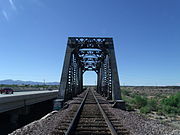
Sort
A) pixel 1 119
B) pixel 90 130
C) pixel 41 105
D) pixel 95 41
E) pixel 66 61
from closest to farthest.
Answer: pixel 90 130, pixel 1 119, pixel 66 61, pixel 95 41, pixel 41 105

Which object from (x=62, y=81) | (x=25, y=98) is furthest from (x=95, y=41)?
(x=25, y=98)

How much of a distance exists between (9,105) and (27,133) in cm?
644

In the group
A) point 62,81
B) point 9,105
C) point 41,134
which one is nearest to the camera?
point 41,134

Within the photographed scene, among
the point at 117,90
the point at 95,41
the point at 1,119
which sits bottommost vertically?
the point at 1,119

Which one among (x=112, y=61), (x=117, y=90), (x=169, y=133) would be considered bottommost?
(x=169, y=133)

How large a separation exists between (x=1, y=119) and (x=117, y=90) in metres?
10.2

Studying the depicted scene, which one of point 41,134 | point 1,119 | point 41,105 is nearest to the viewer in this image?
point 41,134

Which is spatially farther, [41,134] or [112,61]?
[112,61]

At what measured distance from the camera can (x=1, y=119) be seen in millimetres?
13922

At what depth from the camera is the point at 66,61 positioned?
1612 cm

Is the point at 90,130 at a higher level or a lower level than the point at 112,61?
Answer: lower

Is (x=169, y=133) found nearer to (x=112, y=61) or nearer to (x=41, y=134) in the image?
(x=41, y=134)

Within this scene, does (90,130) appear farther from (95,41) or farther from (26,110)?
(95,41)

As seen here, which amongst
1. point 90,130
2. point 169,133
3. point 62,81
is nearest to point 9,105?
point 62,81
